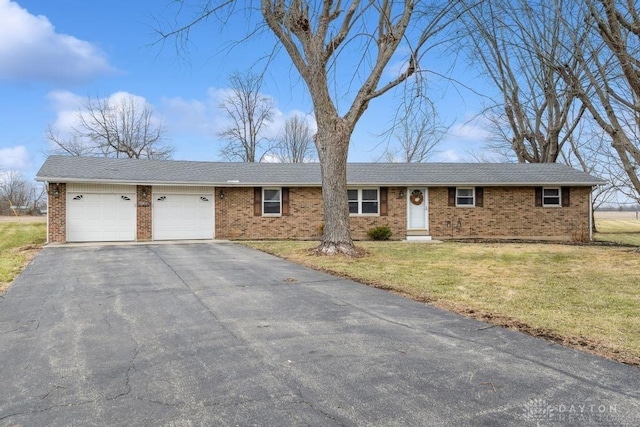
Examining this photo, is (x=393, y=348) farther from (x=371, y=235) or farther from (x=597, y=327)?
(x=371, y=235)

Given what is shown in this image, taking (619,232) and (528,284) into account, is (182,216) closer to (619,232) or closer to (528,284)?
(528,284)

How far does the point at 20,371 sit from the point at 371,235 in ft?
49.4

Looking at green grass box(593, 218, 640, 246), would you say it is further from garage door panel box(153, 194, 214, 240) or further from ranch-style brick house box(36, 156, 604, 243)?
garage door panel box(153, 194, 214, 240)

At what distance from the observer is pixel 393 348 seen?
4020mm

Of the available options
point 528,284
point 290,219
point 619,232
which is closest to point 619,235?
point 619,232

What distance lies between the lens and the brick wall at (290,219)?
58.4 feet

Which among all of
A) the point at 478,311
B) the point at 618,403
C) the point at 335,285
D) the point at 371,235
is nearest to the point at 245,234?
the point at 371,235

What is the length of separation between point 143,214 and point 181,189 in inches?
70.3

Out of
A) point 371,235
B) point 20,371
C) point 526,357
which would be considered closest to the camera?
point 20,371

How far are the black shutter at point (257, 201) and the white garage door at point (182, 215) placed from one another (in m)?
1.78

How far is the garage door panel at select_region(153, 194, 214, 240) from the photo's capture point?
666 inches

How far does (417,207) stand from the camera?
736 inches

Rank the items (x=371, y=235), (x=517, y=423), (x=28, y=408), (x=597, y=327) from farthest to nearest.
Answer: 1. (x=371, y=235)
2. (x=597, y=327)
3. (x=28, y=408)
4. (x=517, y=423)

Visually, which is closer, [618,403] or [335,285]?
[618,403]
